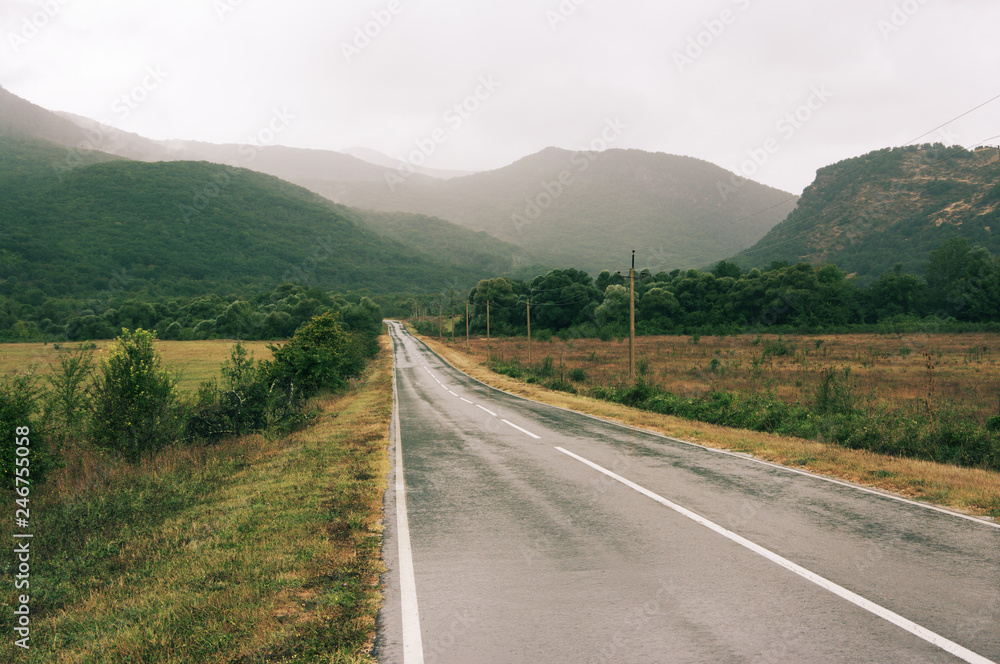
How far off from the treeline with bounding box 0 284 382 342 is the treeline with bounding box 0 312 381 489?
54.9 metres

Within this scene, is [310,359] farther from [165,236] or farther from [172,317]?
[165,236]

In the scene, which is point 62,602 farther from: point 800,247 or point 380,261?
point 380,261

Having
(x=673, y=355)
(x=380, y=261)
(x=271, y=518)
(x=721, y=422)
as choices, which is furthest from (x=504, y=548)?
(x=380, y=261)

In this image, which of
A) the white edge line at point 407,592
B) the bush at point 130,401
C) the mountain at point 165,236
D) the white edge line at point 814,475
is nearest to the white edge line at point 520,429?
the white edge line at point 814,475

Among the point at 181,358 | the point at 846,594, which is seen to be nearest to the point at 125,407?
the point at 846,594

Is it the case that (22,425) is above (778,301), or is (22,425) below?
below

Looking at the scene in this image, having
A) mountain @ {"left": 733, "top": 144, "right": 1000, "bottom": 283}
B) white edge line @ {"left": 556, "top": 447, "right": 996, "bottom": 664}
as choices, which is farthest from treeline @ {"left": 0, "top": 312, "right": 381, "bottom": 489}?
mountain @ {"left": 733, "top": 144, "right": 1000, "bottom": 283}

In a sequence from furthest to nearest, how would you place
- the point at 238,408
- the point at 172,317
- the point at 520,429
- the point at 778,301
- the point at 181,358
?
the point at 172,317
the point at 778,301
the point at 181,358
the point at 520,429
the point at 238,408

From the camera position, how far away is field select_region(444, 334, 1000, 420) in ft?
67.5

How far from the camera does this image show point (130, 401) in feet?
39.6

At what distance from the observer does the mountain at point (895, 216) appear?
104 m

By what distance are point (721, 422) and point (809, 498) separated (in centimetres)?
951

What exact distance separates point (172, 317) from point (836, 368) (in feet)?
344

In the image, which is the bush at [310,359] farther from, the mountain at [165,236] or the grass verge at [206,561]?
the mountain at [165,236]
